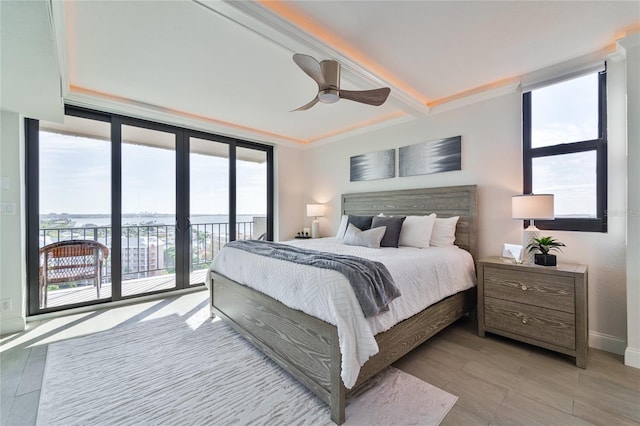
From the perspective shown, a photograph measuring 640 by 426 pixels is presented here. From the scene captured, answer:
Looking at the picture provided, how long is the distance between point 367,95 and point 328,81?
419 mm

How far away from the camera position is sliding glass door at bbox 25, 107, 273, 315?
3227 mm

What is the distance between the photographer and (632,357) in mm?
2096

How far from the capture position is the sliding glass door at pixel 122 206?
3.23 metres

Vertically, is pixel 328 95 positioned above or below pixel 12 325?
above

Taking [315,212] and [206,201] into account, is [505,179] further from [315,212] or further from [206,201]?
[206,201]

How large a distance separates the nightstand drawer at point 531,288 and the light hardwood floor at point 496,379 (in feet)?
1.47

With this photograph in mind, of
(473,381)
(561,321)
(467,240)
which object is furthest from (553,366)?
(467,240)

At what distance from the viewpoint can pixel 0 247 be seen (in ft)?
8.93

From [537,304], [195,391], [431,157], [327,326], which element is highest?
[431,157]

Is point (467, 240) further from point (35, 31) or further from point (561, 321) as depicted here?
point (35, 31)

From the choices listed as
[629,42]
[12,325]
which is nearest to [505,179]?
[629,42]

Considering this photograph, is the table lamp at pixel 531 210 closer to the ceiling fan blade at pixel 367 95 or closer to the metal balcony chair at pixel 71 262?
the ceiling fan blade at pixel 367 95

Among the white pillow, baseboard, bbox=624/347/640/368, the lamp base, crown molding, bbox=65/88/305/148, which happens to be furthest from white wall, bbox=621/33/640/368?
crown molding, bbox=65/88/305/148

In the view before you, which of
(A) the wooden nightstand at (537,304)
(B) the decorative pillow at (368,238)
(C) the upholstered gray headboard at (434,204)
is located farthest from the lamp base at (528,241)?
(B) the decorative pillow at (368,238)
